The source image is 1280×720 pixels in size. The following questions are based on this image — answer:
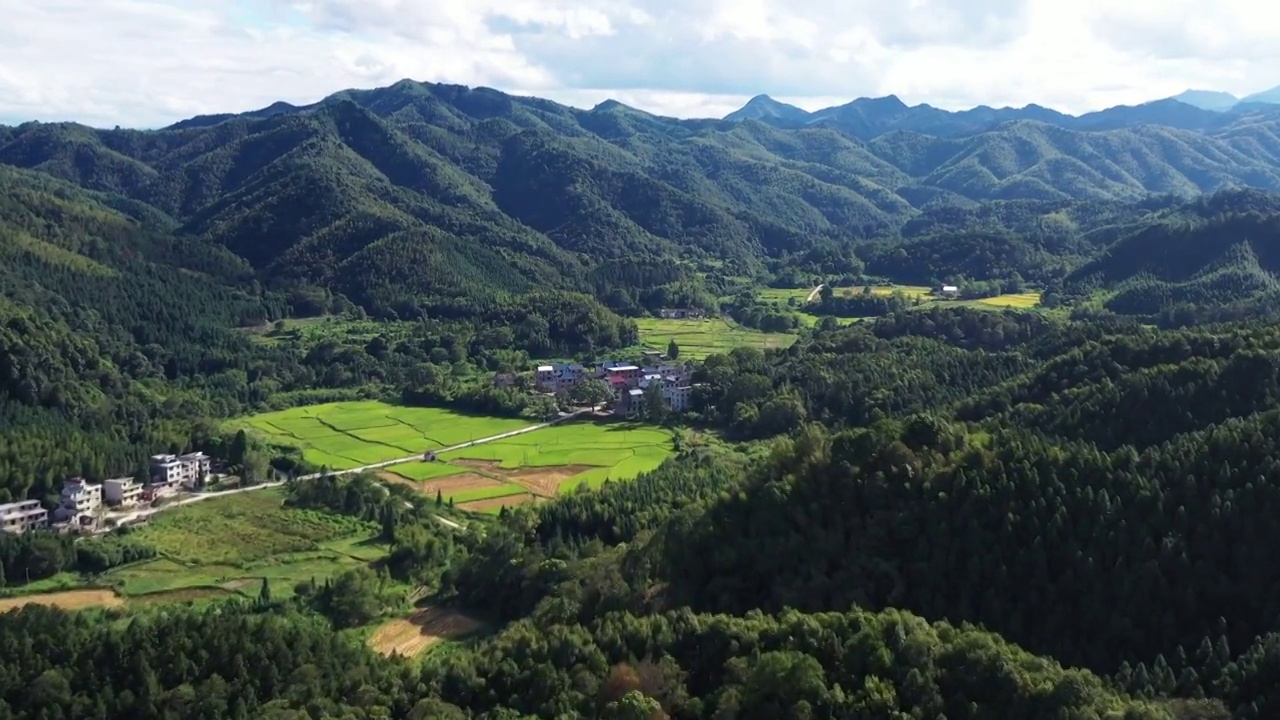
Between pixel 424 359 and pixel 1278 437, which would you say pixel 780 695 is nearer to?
pixel 1278 437

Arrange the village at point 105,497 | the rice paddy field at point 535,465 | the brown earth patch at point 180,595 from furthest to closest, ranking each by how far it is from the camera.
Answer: the rice paddy field at point 535,465 → the village at point 105,497 → the brown earth patch at point 180,595

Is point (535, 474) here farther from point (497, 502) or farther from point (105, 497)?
point (105, 497)

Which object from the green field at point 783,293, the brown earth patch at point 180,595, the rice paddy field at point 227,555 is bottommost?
the brown earth patch at point 180,595

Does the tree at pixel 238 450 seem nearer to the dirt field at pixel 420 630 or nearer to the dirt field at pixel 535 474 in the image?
the dirt field at pixel 535 474

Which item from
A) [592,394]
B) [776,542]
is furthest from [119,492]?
[776,542]

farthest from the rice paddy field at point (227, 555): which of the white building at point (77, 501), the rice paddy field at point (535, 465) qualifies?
the rice paddy field at point (535, 465)

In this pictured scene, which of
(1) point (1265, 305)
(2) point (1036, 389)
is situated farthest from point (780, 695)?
(1) point (1265, 305)
